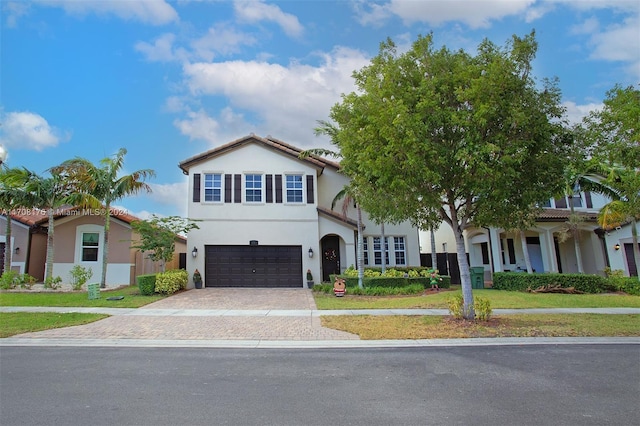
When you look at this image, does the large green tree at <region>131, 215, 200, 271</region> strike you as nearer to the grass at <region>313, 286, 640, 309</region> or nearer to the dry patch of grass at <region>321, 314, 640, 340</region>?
the grass at <region>313, 286, 640, 309</region>

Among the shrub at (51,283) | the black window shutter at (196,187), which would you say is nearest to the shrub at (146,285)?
the shrub at (51,283)

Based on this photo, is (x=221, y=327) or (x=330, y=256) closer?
(x=221, y=327)

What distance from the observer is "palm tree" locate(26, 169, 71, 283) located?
18.3 meters

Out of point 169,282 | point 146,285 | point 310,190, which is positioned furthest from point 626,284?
point 146,285

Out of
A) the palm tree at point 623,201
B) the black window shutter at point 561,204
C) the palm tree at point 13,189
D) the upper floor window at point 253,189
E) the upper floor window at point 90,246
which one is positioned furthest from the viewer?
the black window shutter at point 561,204

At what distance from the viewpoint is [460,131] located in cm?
979

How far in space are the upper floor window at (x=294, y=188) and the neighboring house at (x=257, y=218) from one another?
0.06 m

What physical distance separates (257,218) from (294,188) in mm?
2882

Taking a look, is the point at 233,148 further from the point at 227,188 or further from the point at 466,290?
the point at 466,290

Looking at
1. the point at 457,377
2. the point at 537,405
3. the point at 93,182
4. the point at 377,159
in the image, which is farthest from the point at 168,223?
the point at 537,405

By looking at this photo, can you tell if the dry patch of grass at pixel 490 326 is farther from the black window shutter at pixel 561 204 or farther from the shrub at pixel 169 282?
the black window shutter at pixel 561 204

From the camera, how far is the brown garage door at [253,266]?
71.0 feet

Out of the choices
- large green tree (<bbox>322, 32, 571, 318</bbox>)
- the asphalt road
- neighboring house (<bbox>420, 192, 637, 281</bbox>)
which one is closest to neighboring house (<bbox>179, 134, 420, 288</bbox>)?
neighboring house (<bbox>420, 192, 637, 281</bbox>)

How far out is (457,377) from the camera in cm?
600
